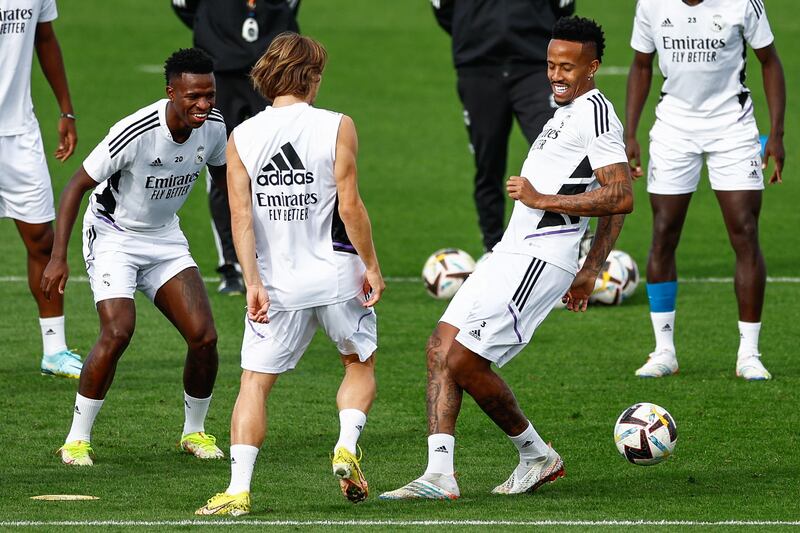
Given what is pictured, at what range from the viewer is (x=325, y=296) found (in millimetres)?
6703

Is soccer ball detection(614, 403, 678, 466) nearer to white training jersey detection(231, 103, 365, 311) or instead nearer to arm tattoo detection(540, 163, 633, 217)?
arm tattoo detection(540, 163, 633, 217)

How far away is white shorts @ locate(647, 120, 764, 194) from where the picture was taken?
958 cm

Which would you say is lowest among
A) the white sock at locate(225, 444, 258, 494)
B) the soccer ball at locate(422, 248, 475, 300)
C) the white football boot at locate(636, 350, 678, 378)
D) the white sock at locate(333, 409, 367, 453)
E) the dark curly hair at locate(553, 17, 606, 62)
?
the soccer ball at locate(422, 248, 475, 300)

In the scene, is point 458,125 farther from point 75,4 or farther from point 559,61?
point 559,61

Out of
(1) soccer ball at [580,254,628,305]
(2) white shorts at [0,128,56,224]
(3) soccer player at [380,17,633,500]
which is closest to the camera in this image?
(3) soccer player at [380,17,633,500]

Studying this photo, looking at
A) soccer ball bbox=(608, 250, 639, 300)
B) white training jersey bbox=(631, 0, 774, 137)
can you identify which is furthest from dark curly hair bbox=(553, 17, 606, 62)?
soccer ball bbox=(608, 250, 639, 300)

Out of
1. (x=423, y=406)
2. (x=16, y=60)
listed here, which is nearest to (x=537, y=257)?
(x=423, y=406)

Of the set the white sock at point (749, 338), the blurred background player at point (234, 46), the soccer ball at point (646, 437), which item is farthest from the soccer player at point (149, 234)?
the blurred background player at point (234, 46)

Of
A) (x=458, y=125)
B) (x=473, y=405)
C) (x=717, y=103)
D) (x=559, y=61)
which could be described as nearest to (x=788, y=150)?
(x=458, y=125)

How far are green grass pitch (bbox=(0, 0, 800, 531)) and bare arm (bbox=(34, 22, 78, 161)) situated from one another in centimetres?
142

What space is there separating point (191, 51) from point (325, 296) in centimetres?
157

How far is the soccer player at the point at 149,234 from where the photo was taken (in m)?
7.49

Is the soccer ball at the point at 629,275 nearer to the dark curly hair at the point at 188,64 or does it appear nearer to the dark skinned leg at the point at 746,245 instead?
the dark skinned leg at the point at 746,245

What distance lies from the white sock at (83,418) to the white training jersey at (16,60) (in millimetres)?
2579
